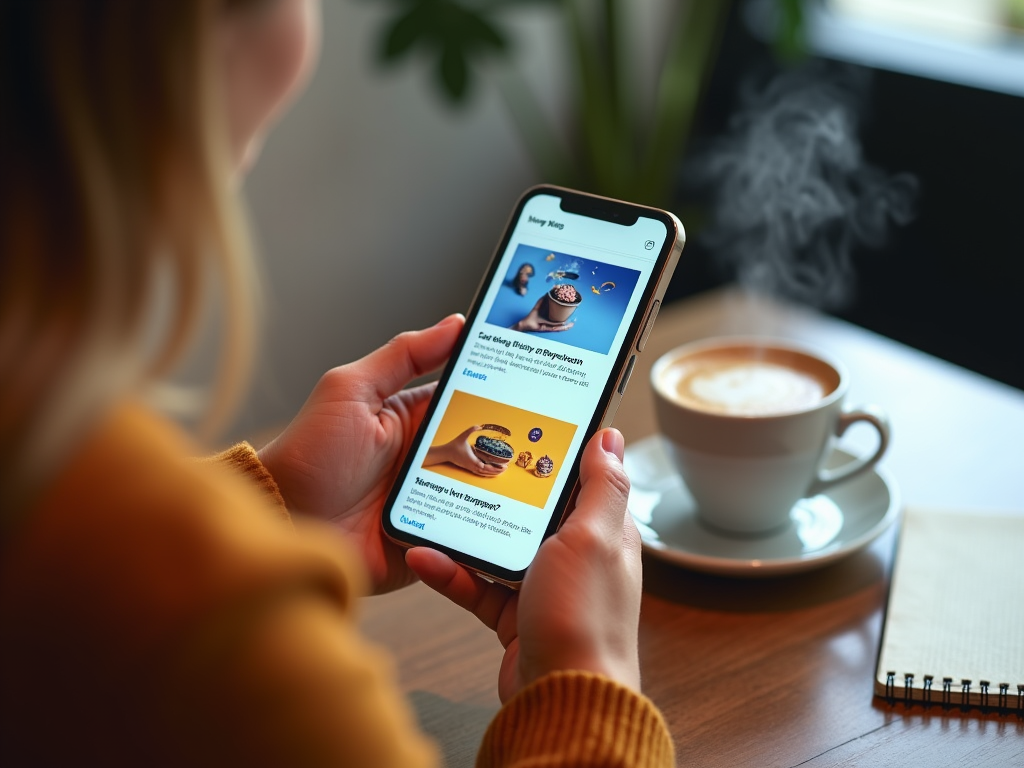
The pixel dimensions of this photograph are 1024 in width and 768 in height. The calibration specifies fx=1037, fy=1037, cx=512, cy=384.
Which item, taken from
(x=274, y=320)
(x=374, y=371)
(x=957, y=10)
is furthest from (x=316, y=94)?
(x=374, y=371)

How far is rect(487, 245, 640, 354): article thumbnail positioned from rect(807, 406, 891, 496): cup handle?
24 cm

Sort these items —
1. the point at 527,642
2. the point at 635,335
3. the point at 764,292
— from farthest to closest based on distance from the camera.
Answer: the point at 764,292
the point at 635,335
the point at 527,642

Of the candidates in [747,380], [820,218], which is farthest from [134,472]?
[820,218]

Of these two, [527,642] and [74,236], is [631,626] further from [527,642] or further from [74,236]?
[74,236]

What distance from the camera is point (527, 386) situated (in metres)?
0.84

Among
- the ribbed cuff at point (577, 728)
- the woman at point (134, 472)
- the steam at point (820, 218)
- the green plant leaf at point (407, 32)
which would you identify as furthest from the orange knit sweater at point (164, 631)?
the green plant leaf at point (407, 32)

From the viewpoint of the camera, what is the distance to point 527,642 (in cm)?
65

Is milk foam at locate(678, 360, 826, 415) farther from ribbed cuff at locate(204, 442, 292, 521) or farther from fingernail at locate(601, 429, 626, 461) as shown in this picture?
ribbed cuff at locate(204, 442, 292, 521)

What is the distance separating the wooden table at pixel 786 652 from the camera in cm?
70

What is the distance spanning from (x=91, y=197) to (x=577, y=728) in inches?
14.8

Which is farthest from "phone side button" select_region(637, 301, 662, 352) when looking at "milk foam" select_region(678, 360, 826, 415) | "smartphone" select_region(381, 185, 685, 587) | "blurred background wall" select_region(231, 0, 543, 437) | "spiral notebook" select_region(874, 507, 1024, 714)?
"blurred background wall" select_region(231, 0, 543, 437)

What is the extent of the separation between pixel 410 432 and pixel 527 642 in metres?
0.32

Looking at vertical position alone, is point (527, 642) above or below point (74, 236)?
below

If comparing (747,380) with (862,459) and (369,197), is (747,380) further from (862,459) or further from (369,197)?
(369,197)
